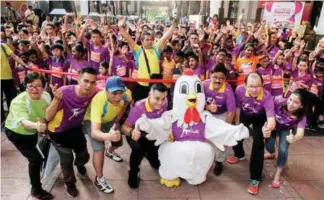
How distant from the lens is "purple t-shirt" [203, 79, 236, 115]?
3.64 meters

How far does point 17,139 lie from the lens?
3104 millimetres

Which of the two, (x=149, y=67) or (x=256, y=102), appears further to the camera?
(x=149, y=67)

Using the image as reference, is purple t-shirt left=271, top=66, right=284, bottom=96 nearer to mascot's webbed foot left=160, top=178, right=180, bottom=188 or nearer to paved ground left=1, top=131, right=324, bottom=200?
paved ground left=1, top=131, right=324, bottom=200

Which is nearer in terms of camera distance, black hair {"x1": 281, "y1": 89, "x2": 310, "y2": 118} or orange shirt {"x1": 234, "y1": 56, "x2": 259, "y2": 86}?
black hair {"x1": 281, "y1": 89, "x2": 310, "y2": 118}

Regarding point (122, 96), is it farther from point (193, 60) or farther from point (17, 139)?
point (193, 60)

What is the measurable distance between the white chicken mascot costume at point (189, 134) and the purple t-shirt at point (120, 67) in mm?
2001

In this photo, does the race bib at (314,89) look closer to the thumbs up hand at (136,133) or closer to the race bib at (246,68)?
the race bib at (246,68)

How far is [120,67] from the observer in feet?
17.2

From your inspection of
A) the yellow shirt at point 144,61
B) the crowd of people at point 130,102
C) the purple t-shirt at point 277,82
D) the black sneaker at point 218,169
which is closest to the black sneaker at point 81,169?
the crowd of people at point 130,102

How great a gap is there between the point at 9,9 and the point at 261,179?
13658 millimetres

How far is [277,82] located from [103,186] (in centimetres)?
346

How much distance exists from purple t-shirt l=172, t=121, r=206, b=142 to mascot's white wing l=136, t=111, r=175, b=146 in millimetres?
77

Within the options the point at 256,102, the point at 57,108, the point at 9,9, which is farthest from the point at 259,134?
the point at 9,9

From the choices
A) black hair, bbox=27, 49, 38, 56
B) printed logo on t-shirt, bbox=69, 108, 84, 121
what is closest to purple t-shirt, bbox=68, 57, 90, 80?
black hair, bbox=27, 49, 38, 56
